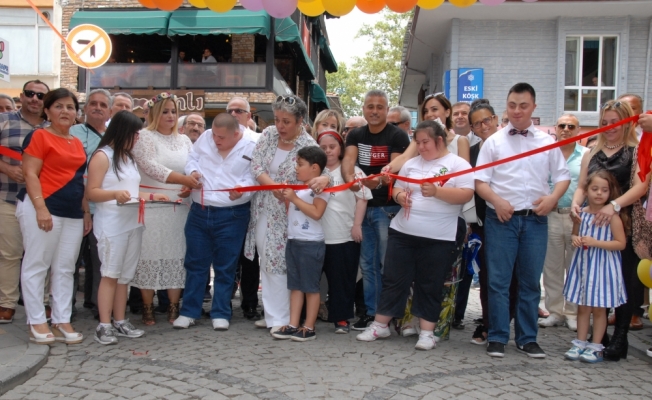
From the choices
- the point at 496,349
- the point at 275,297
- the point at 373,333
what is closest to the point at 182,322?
the point at 275,297

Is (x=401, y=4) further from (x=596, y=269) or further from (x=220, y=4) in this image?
(x=596, y=269)

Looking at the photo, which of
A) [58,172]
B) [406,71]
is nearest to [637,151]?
[58,172]

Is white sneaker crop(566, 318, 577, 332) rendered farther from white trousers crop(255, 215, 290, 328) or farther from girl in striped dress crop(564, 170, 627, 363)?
white trousers crop(255, 215, 290, 328)

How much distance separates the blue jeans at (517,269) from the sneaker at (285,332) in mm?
1695

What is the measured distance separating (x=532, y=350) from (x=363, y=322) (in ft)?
5.26

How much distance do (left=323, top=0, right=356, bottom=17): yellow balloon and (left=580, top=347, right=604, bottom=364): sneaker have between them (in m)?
3.64

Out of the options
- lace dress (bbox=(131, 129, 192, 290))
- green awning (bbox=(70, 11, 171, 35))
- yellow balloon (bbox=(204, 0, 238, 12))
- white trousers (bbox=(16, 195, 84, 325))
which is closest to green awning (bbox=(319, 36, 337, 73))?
green awning (bbox=(70, 11, 171, 35))

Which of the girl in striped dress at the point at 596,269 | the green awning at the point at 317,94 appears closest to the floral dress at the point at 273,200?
the girl in striped dress at the point at 596,269

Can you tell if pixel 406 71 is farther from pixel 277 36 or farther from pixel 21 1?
pixel 21 1

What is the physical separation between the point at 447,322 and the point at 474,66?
12101mm

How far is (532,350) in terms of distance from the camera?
5242mm

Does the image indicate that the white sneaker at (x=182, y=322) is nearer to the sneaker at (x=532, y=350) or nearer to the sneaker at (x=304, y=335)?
the sneaker at (x=304, y=335)

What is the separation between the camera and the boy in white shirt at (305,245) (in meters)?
5.71

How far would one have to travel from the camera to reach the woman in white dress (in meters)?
6.02
